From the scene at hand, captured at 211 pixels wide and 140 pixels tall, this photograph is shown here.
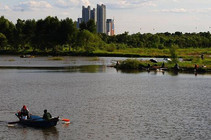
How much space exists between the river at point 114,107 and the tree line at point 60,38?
313 ft

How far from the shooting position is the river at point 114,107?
30.4 metres

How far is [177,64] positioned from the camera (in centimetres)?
8219

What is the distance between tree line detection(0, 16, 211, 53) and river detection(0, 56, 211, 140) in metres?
95.4

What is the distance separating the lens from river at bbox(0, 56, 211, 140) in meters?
30.4

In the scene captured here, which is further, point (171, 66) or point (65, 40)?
point (65, 40)

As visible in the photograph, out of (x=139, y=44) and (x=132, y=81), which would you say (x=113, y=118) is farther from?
(x=139, y=44)

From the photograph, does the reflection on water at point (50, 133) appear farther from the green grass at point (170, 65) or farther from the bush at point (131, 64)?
the bush at point (131, 64)

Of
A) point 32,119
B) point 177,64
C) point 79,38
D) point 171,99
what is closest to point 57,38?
point 79,38

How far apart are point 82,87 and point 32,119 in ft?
85.6

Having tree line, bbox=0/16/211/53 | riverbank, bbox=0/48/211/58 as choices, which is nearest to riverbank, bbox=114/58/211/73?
riverbank, bbox=0/48/211/58

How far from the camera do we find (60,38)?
164625mm

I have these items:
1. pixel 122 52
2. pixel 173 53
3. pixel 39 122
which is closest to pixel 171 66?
pixel 173 53

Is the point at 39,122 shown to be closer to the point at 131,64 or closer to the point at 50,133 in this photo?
the point at 50,133

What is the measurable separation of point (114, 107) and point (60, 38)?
126905 millimetres
